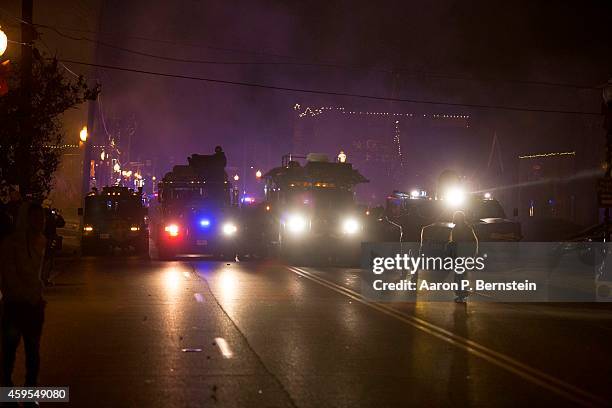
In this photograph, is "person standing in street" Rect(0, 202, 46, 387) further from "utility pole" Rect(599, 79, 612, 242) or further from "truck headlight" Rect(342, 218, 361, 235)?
"truck headlight" Rect(342, 218, 361, 235)

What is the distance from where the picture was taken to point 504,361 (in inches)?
436

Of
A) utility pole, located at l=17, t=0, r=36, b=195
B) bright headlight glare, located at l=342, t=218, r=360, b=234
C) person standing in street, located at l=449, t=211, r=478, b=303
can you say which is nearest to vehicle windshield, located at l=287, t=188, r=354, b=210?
bright headlight glare, located at l=342, t=218, r=360, b=234

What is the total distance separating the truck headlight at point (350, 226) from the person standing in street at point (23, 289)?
24787mm

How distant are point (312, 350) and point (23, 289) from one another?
483 cm

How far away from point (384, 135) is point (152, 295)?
66.1 metres

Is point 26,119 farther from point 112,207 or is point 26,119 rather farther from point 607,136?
point 607,136

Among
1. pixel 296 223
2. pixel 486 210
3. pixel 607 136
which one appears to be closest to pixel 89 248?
pixel 296 223

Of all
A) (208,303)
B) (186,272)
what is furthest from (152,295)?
(186,272)

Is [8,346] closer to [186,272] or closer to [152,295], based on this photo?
[152,295]

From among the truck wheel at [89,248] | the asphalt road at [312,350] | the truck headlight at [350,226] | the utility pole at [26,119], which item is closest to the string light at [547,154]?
the truck headlight at [350,226]

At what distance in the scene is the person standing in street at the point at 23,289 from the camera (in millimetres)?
8117

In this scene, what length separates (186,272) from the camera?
26.6 m

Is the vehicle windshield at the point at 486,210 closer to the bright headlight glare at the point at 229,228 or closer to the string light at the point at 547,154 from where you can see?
the bright headlight glare at the point at 229,228

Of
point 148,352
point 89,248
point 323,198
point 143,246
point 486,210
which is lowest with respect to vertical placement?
point 148,352
